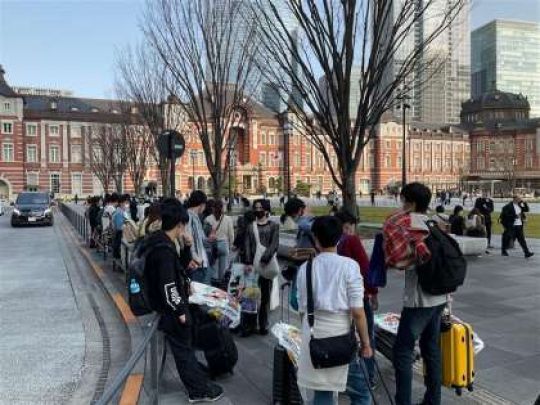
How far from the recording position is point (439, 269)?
4000 mm

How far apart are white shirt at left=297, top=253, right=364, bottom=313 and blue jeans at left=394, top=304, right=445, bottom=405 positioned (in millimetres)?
932

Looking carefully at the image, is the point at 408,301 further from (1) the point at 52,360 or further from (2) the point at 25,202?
(2) the point at 25,202

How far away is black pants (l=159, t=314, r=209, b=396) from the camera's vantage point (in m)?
4.57

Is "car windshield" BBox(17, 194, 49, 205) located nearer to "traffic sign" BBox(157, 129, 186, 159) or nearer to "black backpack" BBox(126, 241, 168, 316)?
"traffic sign" BBox(157, 129, 186, 159)

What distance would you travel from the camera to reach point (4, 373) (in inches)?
208

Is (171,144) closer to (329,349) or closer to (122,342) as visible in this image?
(122,342)

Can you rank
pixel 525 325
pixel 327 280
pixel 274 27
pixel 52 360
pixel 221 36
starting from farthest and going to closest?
pixel 221 36 < pixel 274 27 < pixel 525 325 < pixel 52 360 < pixel 327 280

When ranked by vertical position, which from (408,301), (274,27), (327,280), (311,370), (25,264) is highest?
(274,27)

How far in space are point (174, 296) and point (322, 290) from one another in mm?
1449

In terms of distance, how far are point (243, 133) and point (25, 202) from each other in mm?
69721

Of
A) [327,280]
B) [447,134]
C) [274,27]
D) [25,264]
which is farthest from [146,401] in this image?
[447,134]

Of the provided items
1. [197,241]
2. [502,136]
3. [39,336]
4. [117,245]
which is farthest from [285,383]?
[502,136]

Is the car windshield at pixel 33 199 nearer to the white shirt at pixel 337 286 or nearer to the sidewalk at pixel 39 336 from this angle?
the sidewalk at pixel 39 336

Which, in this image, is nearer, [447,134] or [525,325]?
[525,325]
